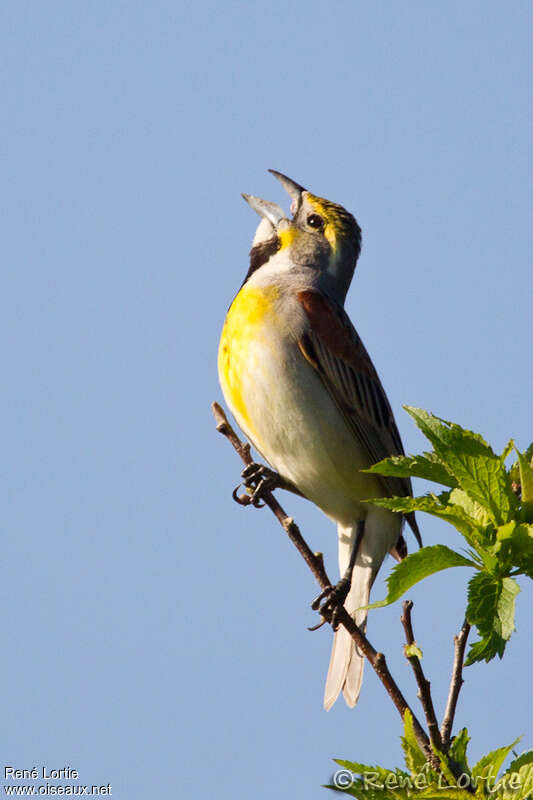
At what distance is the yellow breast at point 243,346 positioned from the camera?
6859 millimetres

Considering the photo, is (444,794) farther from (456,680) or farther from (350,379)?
(350,379)

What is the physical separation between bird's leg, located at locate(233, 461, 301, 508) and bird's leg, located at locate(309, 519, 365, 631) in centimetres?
59

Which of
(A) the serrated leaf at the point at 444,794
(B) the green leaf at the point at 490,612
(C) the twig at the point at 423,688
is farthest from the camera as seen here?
(C) the twig at the point at 423,688

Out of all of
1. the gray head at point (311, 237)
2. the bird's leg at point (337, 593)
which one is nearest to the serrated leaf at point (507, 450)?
the bird's leg at point (337, 593)

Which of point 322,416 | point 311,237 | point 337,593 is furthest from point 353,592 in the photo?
point 311,237

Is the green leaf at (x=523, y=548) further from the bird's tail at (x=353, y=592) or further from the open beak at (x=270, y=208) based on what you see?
the open beak at (x=270, y=208)

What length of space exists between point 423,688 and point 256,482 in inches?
A: 128

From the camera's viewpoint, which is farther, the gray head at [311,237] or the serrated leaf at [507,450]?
the gray head at [311,237]

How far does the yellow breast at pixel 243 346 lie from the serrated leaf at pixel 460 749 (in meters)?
3.44

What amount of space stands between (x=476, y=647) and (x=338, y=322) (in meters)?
4.10

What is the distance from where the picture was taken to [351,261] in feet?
27.3

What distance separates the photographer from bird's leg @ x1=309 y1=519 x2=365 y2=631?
6309mm

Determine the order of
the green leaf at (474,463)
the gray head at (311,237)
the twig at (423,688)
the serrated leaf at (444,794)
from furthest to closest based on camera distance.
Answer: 1. the gray head at (311,237)
2. the green leaf at (474,463)
3. the twig at (423,688)
4. the serrated leaf at (444,794)

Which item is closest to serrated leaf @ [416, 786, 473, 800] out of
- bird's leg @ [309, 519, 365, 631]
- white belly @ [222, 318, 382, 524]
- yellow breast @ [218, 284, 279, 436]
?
bird's leg @ [309, 519, 365, 631]
